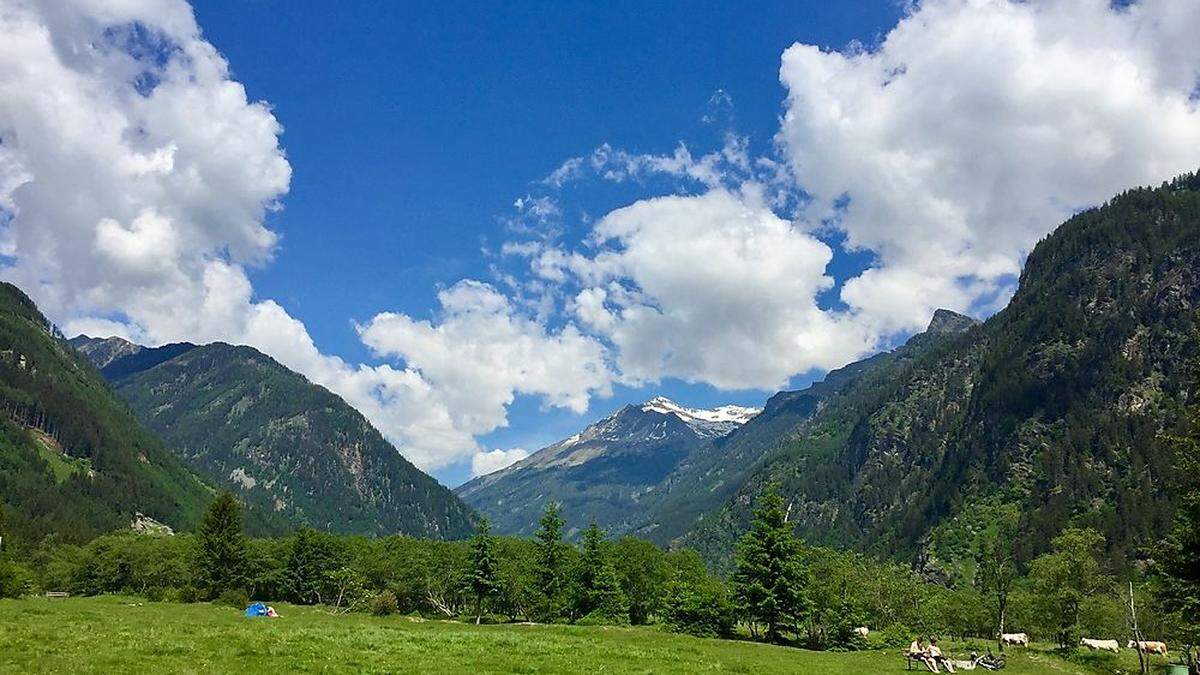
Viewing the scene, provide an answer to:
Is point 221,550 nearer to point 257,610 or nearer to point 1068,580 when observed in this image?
point 257,610

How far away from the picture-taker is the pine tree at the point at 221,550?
119 m

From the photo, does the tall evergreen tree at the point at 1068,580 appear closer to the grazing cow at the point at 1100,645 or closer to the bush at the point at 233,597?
the grazing cow at the point at 1100,645

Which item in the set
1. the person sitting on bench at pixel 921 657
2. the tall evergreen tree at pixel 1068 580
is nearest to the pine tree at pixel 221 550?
the person sitting on bench at pixel 921 657

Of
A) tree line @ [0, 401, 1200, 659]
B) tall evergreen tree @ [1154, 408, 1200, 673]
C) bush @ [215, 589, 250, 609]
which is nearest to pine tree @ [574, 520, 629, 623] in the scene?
tree line @ [0, 401, 1200, 659]

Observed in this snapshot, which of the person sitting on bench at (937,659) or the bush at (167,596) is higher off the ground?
the bush at (167,596)

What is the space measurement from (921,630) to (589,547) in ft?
206

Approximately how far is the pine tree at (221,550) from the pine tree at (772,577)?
93508 mm

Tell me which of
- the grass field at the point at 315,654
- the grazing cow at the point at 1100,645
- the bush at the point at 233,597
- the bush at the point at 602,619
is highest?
the grass field at the point at 315,654

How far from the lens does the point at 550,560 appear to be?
351ft

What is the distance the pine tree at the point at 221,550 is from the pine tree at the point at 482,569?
169 ft

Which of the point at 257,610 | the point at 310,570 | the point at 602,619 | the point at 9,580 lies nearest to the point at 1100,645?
the point at 602,619

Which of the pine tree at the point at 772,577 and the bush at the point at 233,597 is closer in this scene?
the pine tree at the point at 772,577

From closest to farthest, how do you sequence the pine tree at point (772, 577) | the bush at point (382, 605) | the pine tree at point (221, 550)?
the pine tree at point (772, 577), the bush at point (382, 605), the pine tree at point (221, 550)

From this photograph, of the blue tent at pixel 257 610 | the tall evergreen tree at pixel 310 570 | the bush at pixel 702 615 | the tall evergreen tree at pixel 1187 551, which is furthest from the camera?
the tall evergreen tree at pixel 310 570
